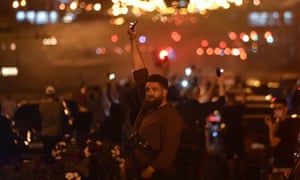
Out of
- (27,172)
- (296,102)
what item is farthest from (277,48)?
(27,172)

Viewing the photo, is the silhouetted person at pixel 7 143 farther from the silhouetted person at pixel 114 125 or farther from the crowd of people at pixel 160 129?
the silhouetted person at pixel 114 125

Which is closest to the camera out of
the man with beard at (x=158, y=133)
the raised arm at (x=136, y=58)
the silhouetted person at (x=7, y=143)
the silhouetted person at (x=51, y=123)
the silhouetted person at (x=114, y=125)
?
the man with beard at (x=158, y=133)

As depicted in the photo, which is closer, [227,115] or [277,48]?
[227,115]

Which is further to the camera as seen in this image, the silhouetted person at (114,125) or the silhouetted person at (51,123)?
the silhouetted person at (51,123)

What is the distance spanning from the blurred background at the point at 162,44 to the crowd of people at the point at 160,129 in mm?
9459

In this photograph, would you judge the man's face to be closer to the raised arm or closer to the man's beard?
the man's beard

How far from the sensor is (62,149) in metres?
12.0

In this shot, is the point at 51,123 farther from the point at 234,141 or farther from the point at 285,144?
the point at 285,144

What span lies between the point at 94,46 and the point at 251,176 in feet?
91.9

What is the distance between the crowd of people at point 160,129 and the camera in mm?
9258

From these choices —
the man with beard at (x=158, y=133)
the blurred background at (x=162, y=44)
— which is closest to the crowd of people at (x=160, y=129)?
the man with beard at (x=158, y=133)

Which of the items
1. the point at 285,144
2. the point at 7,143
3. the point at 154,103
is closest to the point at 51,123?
the point at 7,143

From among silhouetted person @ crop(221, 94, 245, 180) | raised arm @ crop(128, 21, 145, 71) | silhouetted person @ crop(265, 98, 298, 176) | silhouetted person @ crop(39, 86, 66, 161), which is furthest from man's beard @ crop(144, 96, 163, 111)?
silhouetted person @ crop(221, 94, 245, 180)

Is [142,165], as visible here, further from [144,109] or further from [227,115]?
[227,115]
